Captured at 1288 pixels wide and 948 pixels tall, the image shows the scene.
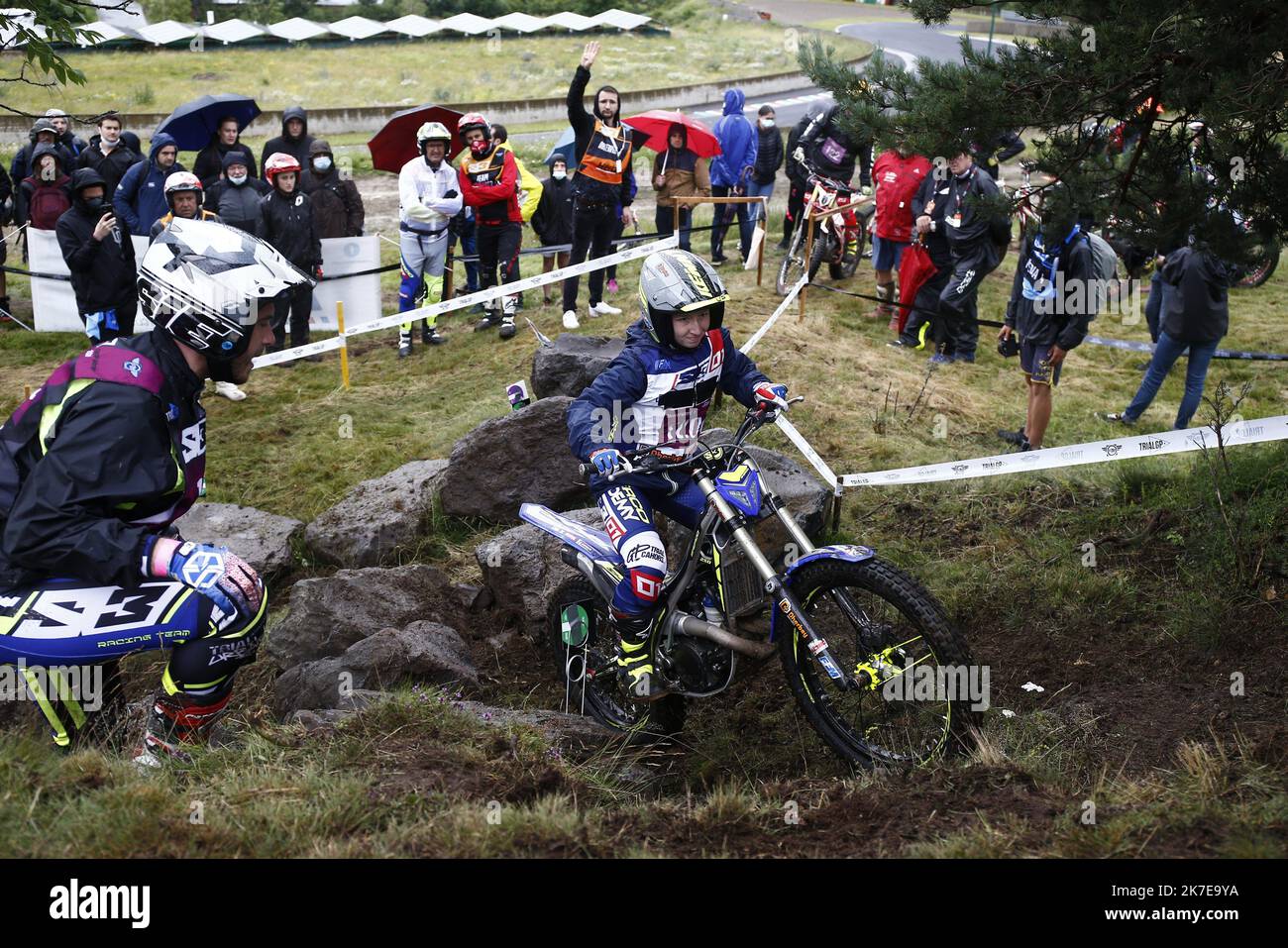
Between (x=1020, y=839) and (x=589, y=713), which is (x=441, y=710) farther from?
(x=1020, y=839)

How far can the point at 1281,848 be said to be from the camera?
355 centimetres

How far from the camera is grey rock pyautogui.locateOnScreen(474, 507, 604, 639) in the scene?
674 cm

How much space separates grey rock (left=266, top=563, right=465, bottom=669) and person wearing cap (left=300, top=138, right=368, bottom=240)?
6.87 meters

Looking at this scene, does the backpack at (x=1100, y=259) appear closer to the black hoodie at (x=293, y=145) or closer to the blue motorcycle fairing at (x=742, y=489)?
the blue motorcycle fairing at (x=742, y=489)

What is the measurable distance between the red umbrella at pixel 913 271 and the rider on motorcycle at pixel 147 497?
8.55 metres

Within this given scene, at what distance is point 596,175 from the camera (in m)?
11.9

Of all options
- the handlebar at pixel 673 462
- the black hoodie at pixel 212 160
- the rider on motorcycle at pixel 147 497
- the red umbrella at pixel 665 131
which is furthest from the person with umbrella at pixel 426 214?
the rider on motorcycle at pixel 147 497

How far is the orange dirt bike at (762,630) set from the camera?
4668 mm

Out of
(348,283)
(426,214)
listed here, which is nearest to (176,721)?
(426,214)

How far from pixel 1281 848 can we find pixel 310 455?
8.02 metres

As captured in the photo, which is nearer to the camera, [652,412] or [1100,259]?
[652,412]

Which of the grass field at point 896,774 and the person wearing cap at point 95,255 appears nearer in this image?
the grass field at point 896,774

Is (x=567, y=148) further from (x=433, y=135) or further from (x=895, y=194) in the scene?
(x=895, y=194)

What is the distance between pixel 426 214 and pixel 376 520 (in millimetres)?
5151
